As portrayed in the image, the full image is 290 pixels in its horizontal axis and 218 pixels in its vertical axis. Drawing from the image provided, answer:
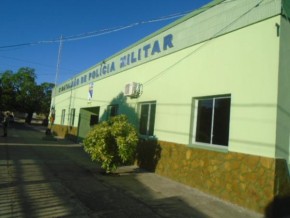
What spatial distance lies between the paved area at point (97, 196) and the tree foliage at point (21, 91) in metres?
46.0

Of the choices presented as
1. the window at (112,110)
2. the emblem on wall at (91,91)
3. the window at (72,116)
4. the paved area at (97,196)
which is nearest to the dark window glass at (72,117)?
the window at (72,116)

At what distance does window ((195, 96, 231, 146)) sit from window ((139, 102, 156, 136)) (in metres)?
2.89

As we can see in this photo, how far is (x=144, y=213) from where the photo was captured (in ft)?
21.3

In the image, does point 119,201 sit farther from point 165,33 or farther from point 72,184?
point 165,33

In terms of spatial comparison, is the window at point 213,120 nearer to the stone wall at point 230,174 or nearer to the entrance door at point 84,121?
the stone wall at point 230,174

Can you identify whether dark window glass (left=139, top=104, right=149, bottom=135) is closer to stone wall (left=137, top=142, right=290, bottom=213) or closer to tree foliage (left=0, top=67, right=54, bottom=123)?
stone wall (left=137, top=142, right=290, bottom=213)

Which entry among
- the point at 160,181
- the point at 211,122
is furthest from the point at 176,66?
the point at 160,181

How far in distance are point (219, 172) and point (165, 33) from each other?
6009 mm

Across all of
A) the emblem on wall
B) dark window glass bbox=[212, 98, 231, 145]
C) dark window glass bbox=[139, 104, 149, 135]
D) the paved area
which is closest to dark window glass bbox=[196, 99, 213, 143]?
dark window glass bbox=[212, 98, 231, 145]

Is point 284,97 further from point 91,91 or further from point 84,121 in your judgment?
point 84,121

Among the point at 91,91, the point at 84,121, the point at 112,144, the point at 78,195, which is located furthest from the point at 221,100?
the point at 84,121

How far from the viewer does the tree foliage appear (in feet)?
173

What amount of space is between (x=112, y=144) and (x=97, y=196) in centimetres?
291

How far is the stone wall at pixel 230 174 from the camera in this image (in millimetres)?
6828
